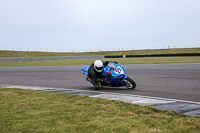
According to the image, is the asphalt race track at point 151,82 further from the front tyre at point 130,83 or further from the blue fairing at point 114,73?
the blue fairing at point 114,73

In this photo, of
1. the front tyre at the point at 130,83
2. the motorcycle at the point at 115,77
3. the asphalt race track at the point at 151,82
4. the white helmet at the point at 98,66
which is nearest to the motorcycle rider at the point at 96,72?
the white helmet at the point at 98,66

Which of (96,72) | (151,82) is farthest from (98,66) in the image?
(151,82)

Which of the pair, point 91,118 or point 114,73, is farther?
point 114,73

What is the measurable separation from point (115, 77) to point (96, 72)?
37.4 inches

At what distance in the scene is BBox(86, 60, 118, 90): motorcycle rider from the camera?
34.1ft

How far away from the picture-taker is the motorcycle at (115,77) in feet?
33.0

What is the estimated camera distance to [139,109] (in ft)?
19.5

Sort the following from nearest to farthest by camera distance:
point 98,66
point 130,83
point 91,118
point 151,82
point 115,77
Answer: point 91,118
point 115,77
point 130,83
point 98,66
point 151,82

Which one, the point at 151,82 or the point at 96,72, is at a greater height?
the point at 96,72

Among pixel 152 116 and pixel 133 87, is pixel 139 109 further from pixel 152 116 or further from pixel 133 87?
pixel 133 87

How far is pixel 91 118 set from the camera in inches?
206

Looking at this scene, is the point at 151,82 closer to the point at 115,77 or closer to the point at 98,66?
the point at 115,77

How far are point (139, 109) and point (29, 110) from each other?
261 centimetres

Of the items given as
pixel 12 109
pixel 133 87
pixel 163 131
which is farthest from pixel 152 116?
pixel 133 87
